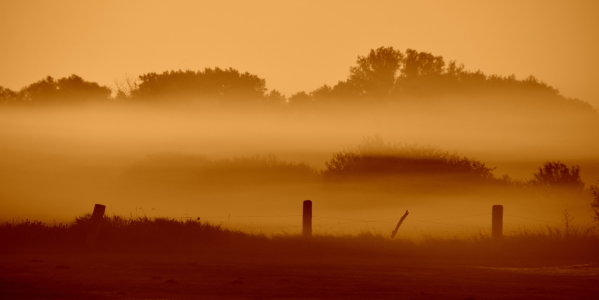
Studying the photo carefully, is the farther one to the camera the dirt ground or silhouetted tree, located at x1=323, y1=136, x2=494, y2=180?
silhouetted tree, located at x1=323, y1=136, x2=494, y2=180

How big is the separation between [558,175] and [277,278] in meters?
33.6

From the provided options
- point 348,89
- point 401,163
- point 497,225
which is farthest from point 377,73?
point 497,225

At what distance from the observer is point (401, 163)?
1905 inches

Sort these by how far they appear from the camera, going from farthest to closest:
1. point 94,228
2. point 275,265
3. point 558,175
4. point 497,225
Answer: point 558,175, point 497,225, point 94,228, point 275,265

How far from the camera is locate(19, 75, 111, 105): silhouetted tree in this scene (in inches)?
2835

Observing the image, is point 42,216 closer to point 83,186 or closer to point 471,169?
point 83,186

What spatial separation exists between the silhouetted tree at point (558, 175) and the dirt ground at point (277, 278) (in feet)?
81.4

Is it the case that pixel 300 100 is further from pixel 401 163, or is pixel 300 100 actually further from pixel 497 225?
pixel 497 225

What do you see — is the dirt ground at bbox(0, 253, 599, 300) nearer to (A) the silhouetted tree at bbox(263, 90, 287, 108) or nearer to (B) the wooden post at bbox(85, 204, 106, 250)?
(B) the wooden post at bbox(85, 204, 106, 250)

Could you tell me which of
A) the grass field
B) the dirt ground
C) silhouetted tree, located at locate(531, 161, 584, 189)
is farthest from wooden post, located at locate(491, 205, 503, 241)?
silhouetted tree, located at locate(531, 161, 584, 189)

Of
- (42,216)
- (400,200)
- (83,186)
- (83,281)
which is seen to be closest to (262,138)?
(83,186)

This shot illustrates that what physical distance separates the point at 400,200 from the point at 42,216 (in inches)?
675

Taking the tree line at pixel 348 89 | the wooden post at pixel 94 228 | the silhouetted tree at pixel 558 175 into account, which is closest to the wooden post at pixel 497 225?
the wooden post at pixel 94 228

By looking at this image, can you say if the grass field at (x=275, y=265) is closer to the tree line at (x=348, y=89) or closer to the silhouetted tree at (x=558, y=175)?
the silhouetted tree at (x=558, y=175)
